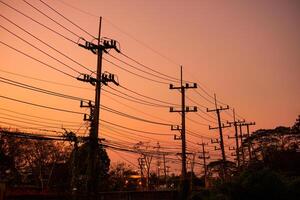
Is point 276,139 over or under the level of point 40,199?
over

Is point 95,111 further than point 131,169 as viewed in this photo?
No

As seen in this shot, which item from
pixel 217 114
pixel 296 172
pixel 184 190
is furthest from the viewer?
pixel 296 172

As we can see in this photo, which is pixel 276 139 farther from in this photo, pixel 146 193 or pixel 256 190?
pixel 256 190

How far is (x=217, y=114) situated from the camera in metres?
51.6

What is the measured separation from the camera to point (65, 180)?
6288 cm

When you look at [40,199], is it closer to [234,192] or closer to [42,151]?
[234,192]

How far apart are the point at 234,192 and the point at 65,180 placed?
40.1m

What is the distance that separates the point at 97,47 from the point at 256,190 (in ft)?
55.9

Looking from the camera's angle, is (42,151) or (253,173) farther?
(42,151)

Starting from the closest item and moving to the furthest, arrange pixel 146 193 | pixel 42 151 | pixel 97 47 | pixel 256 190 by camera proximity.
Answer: pixel 97 47 < pixel 256 190 < pixel 146 193 < pixel 42 151

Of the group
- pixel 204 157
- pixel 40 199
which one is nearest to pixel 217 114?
pixel 40 199

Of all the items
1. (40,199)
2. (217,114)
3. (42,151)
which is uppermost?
(217,114)

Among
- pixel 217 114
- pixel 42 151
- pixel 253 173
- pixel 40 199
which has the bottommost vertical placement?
pixel 40 199

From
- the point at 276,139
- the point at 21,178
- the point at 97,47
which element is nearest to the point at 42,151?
the point at 21,178
